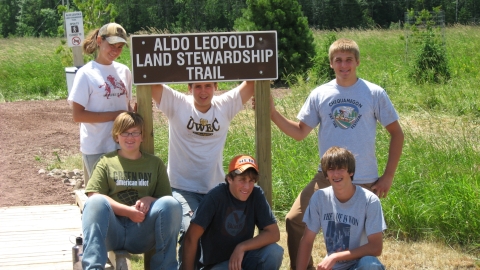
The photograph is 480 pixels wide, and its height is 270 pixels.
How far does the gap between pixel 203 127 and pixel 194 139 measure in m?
0.10

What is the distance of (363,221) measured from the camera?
12.2 ft

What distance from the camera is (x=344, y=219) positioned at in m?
3.73

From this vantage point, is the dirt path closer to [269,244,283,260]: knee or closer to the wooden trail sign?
the wooden trail sign

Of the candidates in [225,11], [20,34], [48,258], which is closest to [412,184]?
[48,258]

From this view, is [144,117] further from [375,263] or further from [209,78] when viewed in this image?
[375,263]

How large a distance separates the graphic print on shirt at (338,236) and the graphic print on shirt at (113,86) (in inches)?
63.1

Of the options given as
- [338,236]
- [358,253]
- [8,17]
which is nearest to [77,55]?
[338,236]

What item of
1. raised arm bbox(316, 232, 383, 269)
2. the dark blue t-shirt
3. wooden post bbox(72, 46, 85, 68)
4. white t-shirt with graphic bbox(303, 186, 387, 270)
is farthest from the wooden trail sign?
wooden post bbox(72, 46, 85, 68)

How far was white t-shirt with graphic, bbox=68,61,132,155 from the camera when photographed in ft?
13.8

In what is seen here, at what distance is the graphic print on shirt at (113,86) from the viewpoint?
167 inches

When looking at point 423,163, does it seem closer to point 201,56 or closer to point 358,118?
point 358,118

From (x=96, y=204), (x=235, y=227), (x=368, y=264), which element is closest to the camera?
(x=368, y=264)

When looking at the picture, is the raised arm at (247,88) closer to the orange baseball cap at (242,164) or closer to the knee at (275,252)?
the orange baseball cap at (242,164)

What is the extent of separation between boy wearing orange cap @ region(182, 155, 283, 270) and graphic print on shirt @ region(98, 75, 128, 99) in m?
0.91
